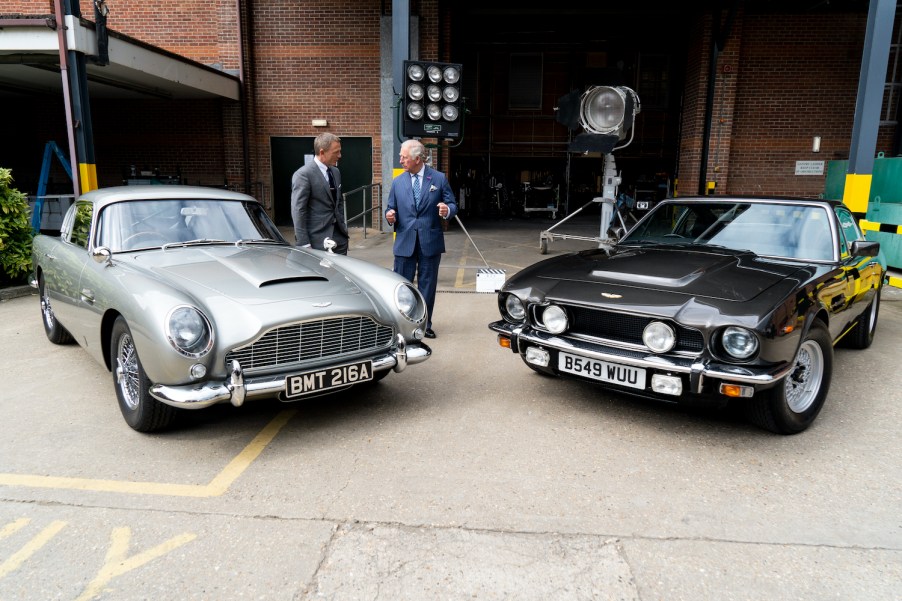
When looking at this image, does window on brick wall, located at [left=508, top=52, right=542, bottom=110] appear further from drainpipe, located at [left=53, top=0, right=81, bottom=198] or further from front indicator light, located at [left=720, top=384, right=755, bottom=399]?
front indicator light, located at [left=720, top=384, right=755, bottom=399]

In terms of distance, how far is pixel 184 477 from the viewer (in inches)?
118

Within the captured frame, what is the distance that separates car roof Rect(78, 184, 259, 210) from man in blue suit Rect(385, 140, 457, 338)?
138 cm

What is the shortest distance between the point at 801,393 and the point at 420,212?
130 inches

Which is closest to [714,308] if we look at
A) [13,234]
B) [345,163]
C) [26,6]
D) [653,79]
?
[13,234]

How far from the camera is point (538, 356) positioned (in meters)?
3.71

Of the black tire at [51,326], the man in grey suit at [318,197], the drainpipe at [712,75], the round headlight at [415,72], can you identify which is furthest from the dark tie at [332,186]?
the drainpipe at [712,75]

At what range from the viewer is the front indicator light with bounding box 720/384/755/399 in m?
3.02

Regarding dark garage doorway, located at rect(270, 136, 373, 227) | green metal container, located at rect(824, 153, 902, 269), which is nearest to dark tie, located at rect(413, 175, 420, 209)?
green metal container, located at rect(824, 153, 902, 269)

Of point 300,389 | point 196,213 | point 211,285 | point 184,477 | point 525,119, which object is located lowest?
point 184,477

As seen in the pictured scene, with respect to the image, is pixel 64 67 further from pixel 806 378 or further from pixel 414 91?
pixel 806 378

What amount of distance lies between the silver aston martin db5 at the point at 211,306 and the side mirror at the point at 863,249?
300cm

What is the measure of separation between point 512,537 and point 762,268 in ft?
7.79

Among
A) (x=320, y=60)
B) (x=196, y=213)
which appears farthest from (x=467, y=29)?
(x=196, y=213)

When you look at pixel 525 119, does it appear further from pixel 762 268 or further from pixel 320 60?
pixel 762 268
